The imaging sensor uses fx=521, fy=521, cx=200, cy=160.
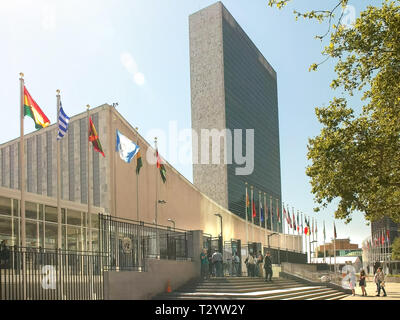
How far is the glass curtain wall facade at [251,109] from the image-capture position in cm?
11975

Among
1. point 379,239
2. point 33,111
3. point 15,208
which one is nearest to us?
point 33,111

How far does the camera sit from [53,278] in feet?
53.5

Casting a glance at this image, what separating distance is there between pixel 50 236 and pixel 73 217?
8.41 feet

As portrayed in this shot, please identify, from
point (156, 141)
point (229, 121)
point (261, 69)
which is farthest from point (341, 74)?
point (261, 69)

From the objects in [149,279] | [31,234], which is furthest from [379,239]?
[149,279]

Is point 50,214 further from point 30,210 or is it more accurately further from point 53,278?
point 53,278

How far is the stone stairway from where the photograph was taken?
21.1 meters

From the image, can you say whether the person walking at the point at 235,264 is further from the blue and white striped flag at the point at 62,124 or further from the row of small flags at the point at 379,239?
the row of small flags at the point at 379,239

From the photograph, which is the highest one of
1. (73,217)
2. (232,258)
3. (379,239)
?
(73,217)

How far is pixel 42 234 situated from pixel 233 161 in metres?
94.2

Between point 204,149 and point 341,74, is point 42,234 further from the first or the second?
point 204,149

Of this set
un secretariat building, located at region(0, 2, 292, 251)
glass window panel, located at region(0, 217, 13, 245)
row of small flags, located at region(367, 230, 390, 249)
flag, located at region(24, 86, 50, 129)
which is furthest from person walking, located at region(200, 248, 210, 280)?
row of small flags, located at region(367, 230, 390, 249)

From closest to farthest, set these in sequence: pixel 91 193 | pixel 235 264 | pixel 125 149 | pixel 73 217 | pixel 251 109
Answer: pixel 125 149 < pixel 235 264 < pixel 73 217 < pixel 91 193 < pixel 251 109

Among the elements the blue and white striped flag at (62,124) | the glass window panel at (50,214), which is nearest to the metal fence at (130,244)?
the blue and white striped flag at (62,124)
